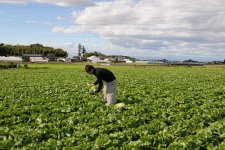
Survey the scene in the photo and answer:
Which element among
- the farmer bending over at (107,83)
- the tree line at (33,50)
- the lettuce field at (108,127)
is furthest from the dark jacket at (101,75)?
the tree line at (33,50)

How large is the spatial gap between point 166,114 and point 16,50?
518 feet

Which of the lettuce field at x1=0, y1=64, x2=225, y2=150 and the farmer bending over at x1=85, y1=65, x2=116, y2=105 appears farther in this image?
the farmer bending over at x1=85, y1=65, x2=116, y2=105

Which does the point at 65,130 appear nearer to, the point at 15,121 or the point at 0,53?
the point at 15,121

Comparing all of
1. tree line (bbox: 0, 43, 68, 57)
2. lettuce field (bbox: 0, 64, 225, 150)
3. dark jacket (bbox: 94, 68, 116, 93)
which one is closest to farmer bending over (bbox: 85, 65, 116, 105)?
dark jacket (bbox: 94, 68, 116, 93)

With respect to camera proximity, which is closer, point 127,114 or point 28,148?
point 28,148

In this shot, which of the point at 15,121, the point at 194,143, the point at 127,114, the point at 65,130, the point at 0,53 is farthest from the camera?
the point at 0,53

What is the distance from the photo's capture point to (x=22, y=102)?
17125 millimetres

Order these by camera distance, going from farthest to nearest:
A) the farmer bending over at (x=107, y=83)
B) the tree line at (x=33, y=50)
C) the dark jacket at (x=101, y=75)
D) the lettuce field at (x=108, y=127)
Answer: the tree line at (x=33, y=50), the farmer bending over at (x=107, y=83), the dark jacket at (x=101, y=75), the lettuce field at (x=108, y=127)

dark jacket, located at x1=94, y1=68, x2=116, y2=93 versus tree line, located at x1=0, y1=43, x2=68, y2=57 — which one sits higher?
tree line, located at x1=0, y1=43, x2=68, y2=57

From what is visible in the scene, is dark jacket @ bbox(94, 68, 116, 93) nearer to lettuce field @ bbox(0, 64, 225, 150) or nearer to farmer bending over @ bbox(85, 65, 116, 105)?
farmer bending over @ bbox(85, 65, 116, 105)

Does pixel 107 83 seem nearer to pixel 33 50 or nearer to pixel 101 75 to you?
pixel 101 75

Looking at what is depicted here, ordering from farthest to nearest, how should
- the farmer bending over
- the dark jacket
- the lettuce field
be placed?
1. the farmer bending over
2. the dark jacket
3. the lettuce field

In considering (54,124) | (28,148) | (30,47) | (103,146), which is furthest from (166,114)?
(30,47)

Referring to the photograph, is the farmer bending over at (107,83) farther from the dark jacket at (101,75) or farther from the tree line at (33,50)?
the tree line at (33,50)
